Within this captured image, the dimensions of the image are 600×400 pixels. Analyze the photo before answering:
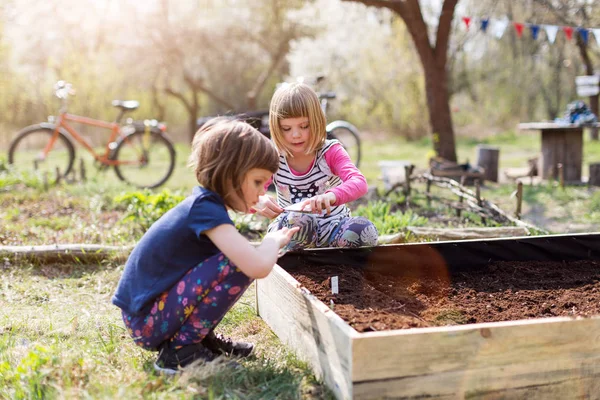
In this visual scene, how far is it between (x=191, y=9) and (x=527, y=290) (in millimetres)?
15645

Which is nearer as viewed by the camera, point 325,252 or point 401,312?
point 401,312

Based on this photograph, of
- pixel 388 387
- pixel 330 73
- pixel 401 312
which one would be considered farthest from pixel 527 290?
pixel 330 73

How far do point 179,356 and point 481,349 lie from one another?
0.93 m

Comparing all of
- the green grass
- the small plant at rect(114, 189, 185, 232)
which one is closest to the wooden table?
the green grass

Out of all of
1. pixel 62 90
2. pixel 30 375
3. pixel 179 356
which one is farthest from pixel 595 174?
pixel 30 375

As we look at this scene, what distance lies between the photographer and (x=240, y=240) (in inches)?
72.4

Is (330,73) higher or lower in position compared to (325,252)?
higher

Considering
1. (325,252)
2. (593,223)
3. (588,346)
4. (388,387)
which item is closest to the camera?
(388,387)

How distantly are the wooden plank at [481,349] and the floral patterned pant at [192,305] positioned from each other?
1.58ft

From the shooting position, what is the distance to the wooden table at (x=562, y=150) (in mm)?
7547

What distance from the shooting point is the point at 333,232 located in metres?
2.87

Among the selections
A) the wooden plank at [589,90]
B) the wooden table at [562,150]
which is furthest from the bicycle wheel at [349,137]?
the wooden plank at [589,90]

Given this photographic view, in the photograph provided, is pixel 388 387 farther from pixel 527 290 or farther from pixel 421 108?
pixel 421 108

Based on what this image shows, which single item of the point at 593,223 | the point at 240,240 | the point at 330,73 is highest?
the point at 330,73
